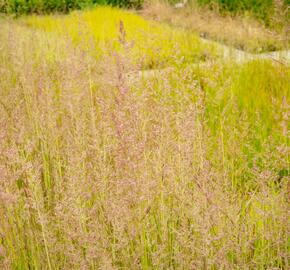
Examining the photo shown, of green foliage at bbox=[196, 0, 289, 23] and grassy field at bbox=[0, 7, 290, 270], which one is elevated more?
grassy field at bbox=[0, 7, 290, 270]

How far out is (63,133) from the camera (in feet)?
10.8

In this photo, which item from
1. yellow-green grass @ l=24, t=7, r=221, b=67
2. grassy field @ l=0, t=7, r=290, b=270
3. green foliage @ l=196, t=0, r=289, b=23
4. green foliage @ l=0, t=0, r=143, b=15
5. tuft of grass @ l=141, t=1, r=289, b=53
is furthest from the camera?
green foliage @ l=0, t=0, r=143, b=15

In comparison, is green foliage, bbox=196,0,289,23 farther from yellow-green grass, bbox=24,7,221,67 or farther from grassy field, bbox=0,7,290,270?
grassy field, bbox=0,7,290,270

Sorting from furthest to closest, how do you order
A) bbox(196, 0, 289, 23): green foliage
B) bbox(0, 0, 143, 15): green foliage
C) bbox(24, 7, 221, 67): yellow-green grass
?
bbox(0, 0, 143, 15): green foliage, bbox(196, 0, 289, 23): green foliage, bbox(24, 7, 221, 67): yellow-green grass

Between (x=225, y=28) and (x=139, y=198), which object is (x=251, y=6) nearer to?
(x=225, y=28)

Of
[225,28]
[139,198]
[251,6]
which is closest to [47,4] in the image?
[251,6]

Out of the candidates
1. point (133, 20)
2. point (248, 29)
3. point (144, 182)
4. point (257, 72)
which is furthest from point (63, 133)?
point (133, 20)

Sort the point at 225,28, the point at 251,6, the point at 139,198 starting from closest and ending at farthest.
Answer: the point at 139,198, the point at 225,28, the point at 251,6

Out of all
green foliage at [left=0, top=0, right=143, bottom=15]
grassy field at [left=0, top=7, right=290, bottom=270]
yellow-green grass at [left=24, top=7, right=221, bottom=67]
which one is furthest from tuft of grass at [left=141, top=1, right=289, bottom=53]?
grassy field at [left=0, top=7, right=290, bottom=270]

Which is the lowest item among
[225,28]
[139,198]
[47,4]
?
[47,4]

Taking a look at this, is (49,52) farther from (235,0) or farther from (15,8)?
(15,8)

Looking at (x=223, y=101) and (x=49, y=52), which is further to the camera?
(x=49, y=52)

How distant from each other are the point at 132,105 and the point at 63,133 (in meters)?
1.43

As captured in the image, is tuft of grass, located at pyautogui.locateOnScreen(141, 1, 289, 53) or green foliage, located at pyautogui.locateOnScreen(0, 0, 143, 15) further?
green foliage, located at pyautogui.locateOnScreen(0, 0, 143, 15)
